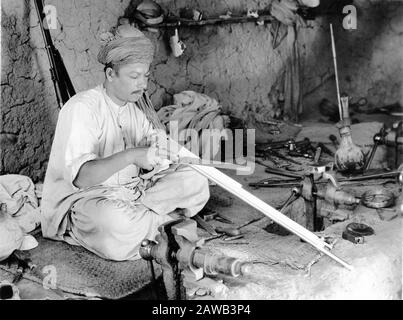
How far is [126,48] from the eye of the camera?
2.86 metres

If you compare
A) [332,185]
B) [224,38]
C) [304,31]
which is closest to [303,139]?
[224,38]

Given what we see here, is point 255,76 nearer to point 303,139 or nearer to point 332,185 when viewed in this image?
point 303,139

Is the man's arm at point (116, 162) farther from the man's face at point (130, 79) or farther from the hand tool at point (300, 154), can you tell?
the hand tool at point (300, 154)

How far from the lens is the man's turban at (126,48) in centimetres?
286

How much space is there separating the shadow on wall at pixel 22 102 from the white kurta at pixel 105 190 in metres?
0.98

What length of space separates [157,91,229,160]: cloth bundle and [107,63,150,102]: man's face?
5.79 ft

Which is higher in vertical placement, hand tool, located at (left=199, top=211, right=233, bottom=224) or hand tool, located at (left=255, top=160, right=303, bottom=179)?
hand tool, located at (left=255, top=160, right=303, bottom=179)

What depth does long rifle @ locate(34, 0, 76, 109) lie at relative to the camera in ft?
12.5

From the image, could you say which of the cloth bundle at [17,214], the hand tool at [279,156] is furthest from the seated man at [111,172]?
the hand tool at [279,156]

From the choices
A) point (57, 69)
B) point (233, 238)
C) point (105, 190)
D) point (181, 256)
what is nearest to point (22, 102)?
point (57, 69)

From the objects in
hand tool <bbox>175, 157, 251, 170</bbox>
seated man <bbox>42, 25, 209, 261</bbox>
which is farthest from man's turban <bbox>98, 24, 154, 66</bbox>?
hand tool <bbox>175, 157, 251, 170</bbox>

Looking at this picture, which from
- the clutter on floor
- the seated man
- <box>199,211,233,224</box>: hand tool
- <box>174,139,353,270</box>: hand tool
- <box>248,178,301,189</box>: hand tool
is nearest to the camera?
<box>174,139,353,270</box>: hand tool

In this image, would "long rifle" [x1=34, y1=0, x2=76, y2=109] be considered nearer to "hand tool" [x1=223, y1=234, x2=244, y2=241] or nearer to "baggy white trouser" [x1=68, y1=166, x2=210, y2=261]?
"baggy white trouser" [x1=68, y1=166, x2=210, y2=261]
